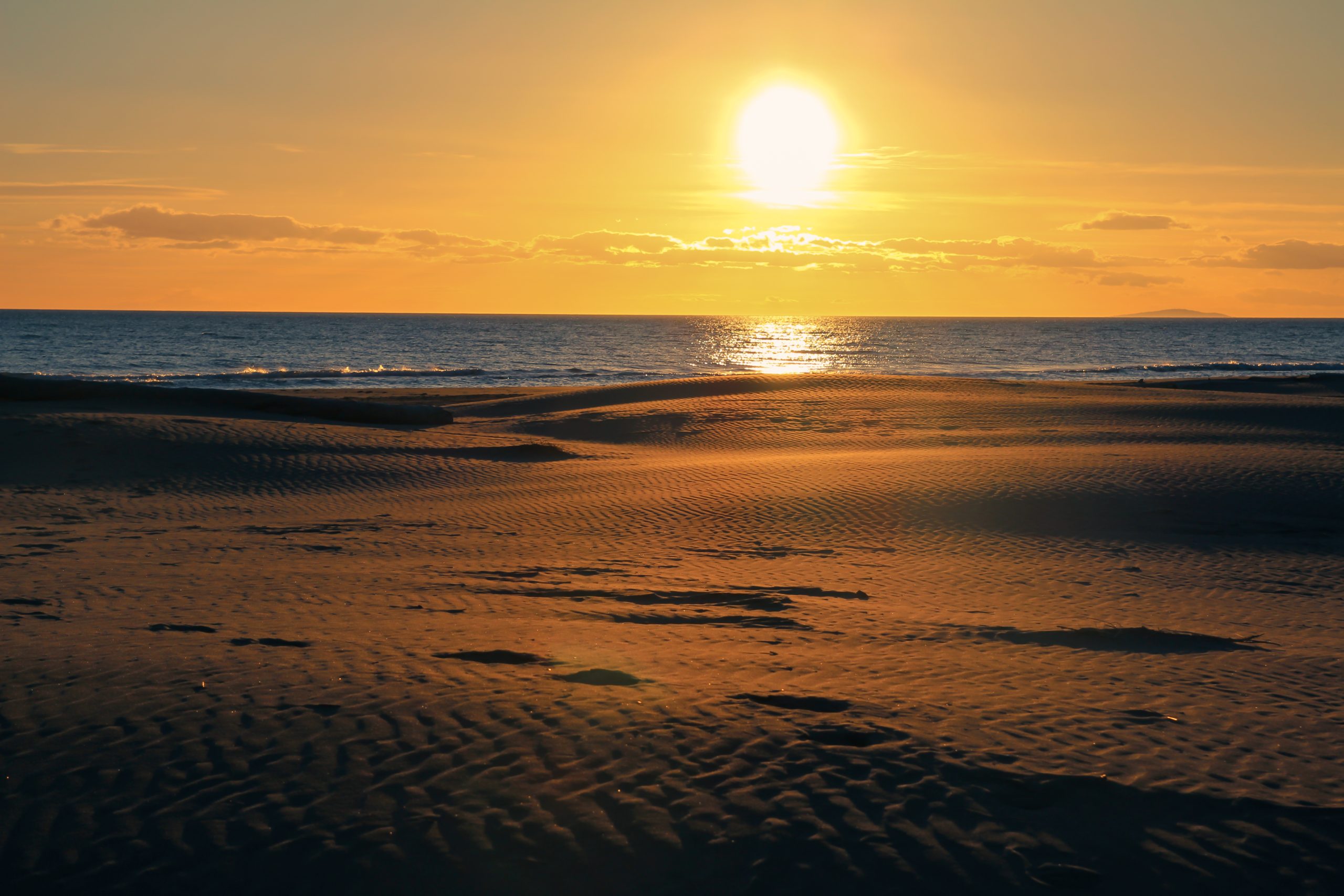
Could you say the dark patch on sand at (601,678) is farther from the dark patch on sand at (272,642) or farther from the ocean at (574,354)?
the ocean at (574,354)

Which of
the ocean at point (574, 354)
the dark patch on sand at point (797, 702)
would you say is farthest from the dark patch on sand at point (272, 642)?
the ocean at point (574, 354)

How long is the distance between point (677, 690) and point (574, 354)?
74.3 meters

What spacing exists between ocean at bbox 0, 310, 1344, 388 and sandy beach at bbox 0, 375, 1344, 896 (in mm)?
37988

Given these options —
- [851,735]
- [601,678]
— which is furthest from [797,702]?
[601,678]

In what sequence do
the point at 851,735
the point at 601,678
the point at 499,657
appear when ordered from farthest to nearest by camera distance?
the point at 499,657 < the point at 601,678 < the point at 851,735

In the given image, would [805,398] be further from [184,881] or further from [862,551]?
[184,881]

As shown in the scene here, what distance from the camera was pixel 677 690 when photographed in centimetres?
645

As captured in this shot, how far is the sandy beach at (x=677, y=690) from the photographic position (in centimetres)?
442

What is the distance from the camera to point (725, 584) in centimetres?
1018

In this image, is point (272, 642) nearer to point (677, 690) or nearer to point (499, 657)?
point (499, 657)

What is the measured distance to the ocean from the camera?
2202 inches

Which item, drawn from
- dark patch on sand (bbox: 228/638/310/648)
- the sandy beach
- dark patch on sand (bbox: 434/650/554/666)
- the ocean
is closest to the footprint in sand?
the sandy beach

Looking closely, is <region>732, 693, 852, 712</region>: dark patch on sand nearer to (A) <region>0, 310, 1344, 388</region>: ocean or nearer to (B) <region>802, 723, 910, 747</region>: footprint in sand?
(B) <region>802, 723, 910, 747</region>: footprint in sand

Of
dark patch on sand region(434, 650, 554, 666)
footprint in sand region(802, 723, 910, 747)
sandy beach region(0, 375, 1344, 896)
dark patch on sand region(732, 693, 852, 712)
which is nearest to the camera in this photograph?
sandy beach region(0, 375, 1344, 896)
